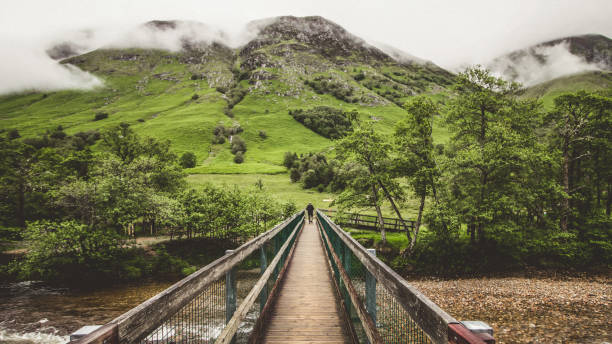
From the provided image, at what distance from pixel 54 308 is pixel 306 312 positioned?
16562mm

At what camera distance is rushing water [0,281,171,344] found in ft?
38.2

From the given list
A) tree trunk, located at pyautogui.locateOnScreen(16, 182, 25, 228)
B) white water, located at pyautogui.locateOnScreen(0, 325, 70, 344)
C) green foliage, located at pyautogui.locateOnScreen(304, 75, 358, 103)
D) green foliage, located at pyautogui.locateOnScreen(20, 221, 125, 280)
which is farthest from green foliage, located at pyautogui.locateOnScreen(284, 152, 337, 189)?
green foliage, located at pyautogui.locateOnScreen(304, 75, 358, 103)

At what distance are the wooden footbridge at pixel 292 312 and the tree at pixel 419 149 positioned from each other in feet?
46.3

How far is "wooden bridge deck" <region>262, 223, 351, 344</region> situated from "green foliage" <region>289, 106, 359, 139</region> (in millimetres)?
110232

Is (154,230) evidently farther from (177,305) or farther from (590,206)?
(590,206)

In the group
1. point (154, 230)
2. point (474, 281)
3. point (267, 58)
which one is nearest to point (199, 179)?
point (154, 230)

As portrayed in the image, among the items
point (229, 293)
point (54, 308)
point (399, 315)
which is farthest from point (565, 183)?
point (54, 308)

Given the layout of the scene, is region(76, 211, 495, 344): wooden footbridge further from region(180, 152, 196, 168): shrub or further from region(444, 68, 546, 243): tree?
region(180, 152, 196, 168): shrub

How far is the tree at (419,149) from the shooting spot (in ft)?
62.8

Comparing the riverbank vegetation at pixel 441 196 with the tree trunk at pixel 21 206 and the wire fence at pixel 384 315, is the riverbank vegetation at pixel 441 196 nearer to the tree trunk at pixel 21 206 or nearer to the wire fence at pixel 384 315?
the tree trunk at pixel 21 206

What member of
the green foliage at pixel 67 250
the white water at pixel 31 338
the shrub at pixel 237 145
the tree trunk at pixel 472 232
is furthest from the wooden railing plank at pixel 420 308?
the shrub at pixel 237 145

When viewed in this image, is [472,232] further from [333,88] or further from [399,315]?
[333,88]

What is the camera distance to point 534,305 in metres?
15.4

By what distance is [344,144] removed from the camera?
2139 centimetres
